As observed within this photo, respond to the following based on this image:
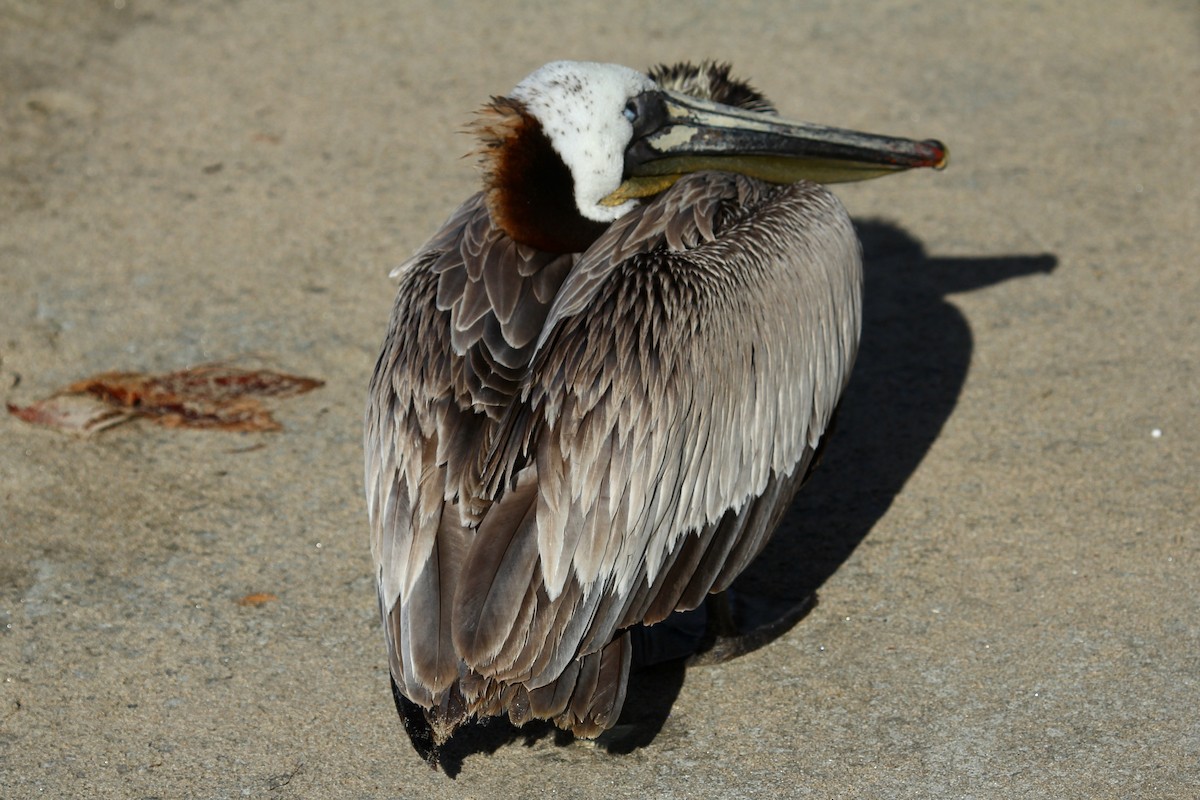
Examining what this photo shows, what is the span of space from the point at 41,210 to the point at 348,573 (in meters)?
2.72

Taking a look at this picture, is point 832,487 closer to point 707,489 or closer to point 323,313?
point 707,489

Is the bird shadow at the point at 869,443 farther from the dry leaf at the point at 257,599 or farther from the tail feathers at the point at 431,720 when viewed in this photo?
the dry leaf at the point at 257,599

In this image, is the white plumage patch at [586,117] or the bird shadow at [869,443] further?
the white plumage patch at [586,117]

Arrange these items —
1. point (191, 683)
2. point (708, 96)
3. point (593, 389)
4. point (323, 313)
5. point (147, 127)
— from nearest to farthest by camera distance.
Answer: point (593, 389), point (191, 683), point (708, 96), point (323, 313), point (147, 127)

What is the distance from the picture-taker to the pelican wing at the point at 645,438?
10.4 feet

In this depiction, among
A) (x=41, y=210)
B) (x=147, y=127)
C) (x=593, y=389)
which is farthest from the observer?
(x=147, y=127)

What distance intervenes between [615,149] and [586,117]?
0.12 metres

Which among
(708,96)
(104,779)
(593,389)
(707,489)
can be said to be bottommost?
(104,779)

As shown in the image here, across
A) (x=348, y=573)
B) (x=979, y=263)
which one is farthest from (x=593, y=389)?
(x=979, y=263)

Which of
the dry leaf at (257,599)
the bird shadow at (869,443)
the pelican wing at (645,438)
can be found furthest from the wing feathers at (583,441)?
the dry leaf at (257,599)

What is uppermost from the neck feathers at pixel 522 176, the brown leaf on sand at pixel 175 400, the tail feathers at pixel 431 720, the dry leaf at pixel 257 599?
the neck feathers at pixel 522 176

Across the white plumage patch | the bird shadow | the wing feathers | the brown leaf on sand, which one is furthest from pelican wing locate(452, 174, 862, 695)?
the brown leaf on sand

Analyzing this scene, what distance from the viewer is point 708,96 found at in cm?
434

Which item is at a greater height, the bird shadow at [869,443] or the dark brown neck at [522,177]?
the dark brown neck at [522,177]
